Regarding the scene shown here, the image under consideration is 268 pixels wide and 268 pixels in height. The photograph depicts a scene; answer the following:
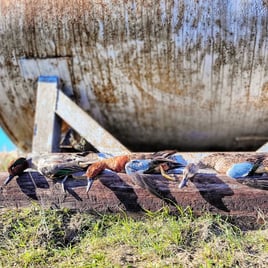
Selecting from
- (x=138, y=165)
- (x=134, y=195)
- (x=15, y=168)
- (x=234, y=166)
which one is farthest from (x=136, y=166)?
(x=15, y=168)

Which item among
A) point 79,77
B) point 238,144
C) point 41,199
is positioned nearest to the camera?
point 41,199

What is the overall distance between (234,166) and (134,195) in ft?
1.84

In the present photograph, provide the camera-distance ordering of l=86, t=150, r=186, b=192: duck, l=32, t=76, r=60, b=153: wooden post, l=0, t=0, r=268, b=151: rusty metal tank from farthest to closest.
→ l=32, t=76, r=60, b=153: wooden post → l=0, t=0, r=268, b=151: rusty metal tank → l=86, t=150, r=186, b=192: duck

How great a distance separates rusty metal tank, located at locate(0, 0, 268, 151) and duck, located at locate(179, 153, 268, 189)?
0.81m

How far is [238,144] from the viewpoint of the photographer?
3.73 meters

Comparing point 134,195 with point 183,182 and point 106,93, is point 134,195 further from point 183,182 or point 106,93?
point 106,93

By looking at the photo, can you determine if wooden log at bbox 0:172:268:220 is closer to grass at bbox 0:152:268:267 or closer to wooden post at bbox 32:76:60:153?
grass at bbox 0:152:268:267

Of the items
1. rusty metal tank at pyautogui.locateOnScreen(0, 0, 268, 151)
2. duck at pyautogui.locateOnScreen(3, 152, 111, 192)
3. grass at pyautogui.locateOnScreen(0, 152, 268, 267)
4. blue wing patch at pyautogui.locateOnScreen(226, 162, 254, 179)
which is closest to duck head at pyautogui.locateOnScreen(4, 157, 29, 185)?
duck at pyautogui.locateOnScreen(3, 152, 111, 192)

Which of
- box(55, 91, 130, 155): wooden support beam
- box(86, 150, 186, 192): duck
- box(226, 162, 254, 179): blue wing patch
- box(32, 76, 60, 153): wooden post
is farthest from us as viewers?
box(32, 76, 60, 153): wooden post

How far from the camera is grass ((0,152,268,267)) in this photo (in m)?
2.14

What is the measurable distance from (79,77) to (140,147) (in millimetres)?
897

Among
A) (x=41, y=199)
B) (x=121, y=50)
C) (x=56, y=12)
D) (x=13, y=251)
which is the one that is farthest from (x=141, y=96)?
(x=13, y=251)

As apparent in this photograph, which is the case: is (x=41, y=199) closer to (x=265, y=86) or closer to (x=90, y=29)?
(x=90, y=29)

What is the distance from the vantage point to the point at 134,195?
2500 millimetres
